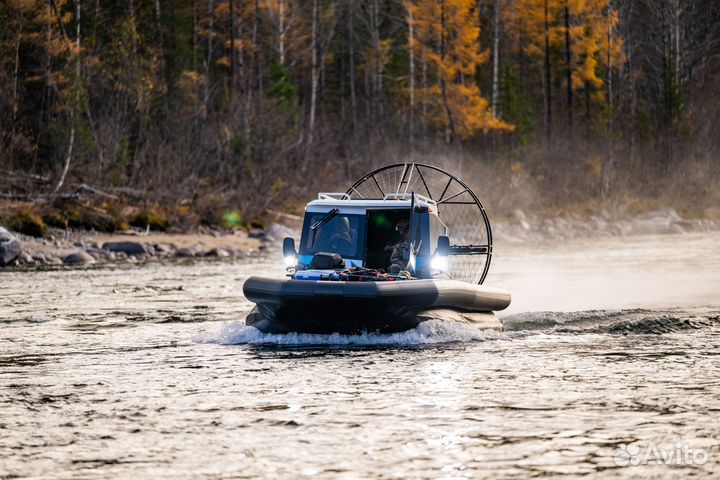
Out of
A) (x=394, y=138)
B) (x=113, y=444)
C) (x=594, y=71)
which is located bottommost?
(x=113, y=444)

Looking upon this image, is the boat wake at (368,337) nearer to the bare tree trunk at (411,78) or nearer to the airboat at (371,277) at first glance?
the airboat at (371,277)

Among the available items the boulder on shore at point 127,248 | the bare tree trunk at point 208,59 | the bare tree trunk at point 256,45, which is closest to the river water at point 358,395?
the boulder on shore at point 127,248

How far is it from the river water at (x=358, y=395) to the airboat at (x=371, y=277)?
0.94ft

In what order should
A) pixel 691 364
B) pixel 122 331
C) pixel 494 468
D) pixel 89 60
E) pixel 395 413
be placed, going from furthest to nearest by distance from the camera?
pixel 89 60
pixel 122 331
pixel 691 364
pixel 395 413
pixel 494 468

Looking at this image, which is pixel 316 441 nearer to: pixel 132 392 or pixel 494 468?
pixel 494 468

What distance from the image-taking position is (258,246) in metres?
38.1

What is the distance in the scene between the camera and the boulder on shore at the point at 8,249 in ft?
101

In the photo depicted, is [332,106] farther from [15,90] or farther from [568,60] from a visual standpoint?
[15,90]

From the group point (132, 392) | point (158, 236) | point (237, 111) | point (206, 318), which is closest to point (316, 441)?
point (132, 392)

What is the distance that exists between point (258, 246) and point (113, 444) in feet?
93.7

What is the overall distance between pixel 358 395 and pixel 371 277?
3683 millimetres

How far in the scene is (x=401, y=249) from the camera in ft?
53.0

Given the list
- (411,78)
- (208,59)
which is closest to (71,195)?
(208,59)

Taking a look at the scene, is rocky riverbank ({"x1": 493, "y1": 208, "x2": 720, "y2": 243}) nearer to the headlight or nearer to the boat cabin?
the headlight
